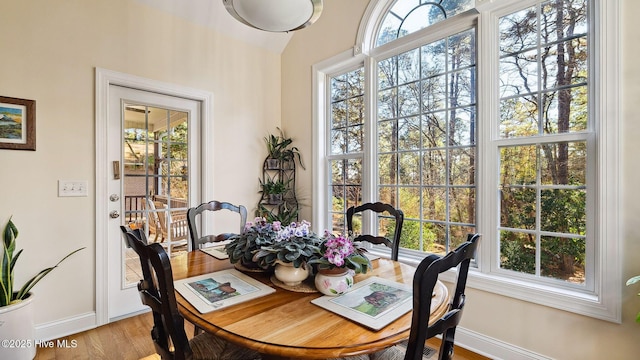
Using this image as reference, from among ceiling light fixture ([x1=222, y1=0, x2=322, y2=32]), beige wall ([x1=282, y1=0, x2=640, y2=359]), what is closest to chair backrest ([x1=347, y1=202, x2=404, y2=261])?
beige wall ([x1=282, y1=0, x2=640, y2=359])

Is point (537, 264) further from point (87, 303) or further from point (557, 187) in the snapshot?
point (87, 303)

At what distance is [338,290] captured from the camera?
3.80ft

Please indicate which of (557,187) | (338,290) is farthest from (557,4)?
(338,290)

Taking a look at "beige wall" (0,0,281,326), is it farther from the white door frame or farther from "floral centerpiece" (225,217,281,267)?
"floral centerpiece" (225,217,281,267)

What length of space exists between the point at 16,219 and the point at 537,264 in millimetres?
3643

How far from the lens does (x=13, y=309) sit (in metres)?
1.83

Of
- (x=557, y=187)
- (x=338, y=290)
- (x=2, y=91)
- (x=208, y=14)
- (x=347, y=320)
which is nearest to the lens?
(x=347, y=320)

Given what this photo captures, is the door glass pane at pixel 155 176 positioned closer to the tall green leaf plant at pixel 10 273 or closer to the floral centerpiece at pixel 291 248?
the tall green leaf plant at pixel 10 273

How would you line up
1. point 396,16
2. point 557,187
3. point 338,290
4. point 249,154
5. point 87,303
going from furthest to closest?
1. point 249,154
2. point 396,16
3. point 87,303
4. point 557,187
5. point 338,290

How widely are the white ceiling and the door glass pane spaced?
96cm

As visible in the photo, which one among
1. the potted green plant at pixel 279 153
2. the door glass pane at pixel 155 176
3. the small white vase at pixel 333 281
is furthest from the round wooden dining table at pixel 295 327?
the potted green plant at pixel 279 153

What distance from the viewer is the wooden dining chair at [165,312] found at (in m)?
0.91

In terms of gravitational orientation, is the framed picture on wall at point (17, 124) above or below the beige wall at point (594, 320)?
above

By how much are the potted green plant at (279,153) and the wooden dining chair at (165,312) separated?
7.52ft
